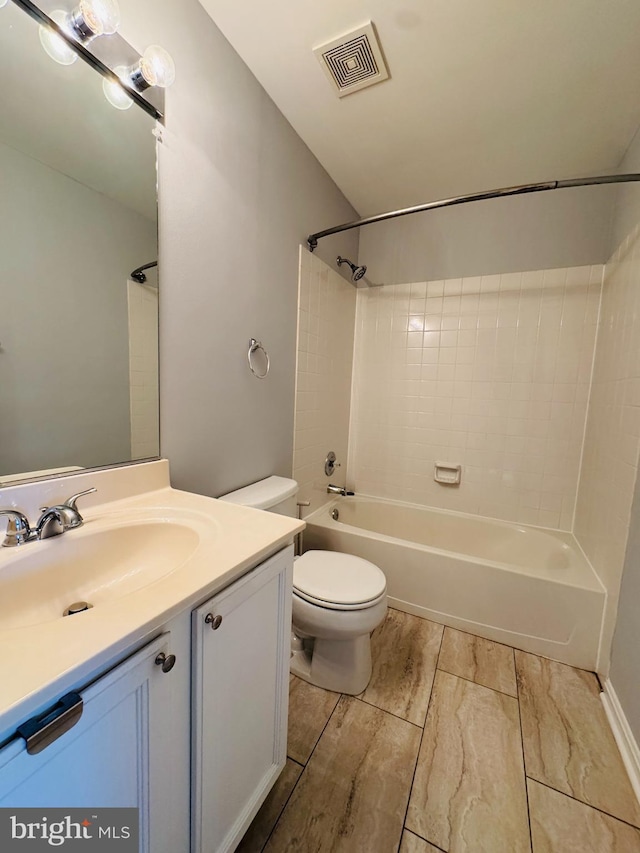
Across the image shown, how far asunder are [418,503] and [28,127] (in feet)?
8.05

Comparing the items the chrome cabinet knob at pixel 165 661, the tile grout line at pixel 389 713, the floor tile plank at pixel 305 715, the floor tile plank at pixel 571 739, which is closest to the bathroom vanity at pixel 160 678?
the chrome cabinet knob at pixel 165 661

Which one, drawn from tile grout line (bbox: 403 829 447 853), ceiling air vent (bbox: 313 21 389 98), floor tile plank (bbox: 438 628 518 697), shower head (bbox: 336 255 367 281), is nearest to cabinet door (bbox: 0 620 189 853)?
tile grout line (bbox: 403 829 447 853)

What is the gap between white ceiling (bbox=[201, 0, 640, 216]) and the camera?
1101 millimetres

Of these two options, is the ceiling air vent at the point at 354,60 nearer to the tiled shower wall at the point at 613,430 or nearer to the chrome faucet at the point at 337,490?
the tiled shower wall at the point at 613,430

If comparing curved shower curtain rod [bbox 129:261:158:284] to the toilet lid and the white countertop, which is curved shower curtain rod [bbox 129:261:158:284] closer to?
the white countertop

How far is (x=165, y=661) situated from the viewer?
0.55 m

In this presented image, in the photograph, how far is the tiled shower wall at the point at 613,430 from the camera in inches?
51.8

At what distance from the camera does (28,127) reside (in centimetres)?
77

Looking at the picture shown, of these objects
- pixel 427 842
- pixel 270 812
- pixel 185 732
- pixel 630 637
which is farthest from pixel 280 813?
pixel 630 637

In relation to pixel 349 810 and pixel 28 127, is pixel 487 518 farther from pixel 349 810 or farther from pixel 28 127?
pixel 28 127

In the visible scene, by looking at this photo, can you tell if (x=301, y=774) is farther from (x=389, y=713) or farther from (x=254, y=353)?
(x=254, y=353)

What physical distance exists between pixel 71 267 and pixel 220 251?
0.55 m

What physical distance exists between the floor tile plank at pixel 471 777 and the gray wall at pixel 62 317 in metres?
1.37

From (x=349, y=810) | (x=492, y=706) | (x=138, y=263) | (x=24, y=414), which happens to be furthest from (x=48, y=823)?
(x=492, y=706)
